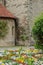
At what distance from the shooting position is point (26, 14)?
24.9 m

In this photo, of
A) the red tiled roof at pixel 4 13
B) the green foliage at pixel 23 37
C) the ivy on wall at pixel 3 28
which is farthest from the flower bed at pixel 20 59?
the green foliage at pixel 23 37

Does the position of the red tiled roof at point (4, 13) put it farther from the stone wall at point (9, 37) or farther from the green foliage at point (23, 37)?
the green foliage at point (23, 37)

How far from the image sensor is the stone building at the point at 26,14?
2489cm

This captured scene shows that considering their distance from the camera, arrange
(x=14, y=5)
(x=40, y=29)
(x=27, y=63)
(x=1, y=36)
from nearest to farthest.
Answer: (x=27, y=63) < (x=40, y=29) < (x=1, y=36) < (x=14, y=5)

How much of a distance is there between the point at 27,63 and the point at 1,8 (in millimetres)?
16046

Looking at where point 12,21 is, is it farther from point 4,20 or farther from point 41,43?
point 41,43

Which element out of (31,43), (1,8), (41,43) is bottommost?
(31,43)

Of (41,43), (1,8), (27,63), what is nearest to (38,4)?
(1,8)

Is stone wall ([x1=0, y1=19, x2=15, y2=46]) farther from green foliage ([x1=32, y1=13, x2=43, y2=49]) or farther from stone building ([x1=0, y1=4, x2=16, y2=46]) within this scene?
green foliage ([x1=32, y1=13, x2=43, y2=49])

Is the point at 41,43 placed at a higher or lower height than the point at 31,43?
higher

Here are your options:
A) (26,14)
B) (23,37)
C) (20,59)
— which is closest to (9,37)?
(23,37)

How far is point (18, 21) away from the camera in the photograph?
2530 cm

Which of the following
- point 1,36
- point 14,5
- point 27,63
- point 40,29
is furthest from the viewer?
point 14,5

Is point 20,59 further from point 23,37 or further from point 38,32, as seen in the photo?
point 23,37
